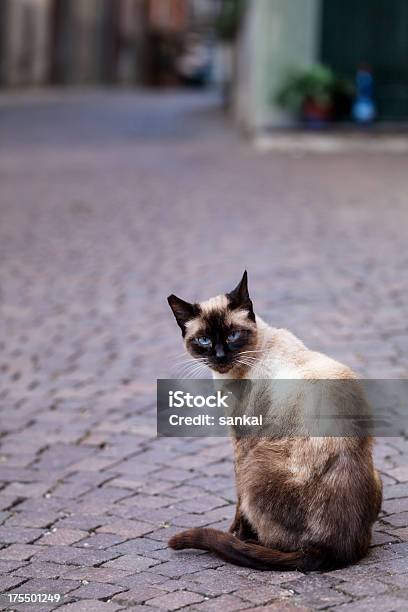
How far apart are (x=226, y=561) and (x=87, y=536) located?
843 mm

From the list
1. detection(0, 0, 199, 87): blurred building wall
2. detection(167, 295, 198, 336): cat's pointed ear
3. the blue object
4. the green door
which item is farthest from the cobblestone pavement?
detection(0, 0, 199, 87): blurred building wall

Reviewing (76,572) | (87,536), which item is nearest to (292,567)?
(76,572)

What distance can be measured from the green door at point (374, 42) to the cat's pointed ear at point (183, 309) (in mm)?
17415

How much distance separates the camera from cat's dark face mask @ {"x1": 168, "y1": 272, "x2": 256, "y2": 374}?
12.1 feet

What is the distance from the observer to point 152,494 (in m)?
4.72

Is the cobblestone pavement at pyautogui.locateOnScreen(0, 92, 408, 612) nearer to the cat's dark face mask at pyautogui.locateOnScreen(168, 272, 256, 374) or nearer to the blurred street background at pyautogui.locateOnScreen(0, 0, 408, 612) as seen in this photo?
the blurred street background at pyautogui.locateOnScreen(0, 0, 408, 612)

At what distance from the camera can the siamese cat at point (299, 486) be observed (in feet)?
11.1

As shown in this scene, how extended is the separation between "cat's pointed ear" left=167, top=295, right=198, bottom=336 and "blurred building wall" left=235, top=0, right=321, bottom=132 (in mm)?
17073

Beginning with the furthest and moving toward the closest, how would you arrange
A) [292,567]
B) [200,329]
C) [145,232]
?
[145,232] → [200,329] → [292,567]

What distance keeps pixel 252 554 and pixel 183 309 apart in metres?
0.85

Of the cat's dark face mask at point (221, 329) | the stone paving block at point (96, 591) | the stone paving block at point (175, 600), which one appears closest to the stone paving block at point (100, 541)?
the stone paving block at point (96, 591)

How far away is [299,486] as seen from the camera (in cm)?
339

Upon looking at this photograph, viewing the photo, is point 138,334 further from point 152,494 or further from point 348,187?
point 348,187

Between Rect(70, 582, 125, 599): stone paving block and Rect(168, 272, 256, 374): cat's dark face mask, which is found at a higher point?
Rect(168, 272, 256, 374): cat's dark face mask
